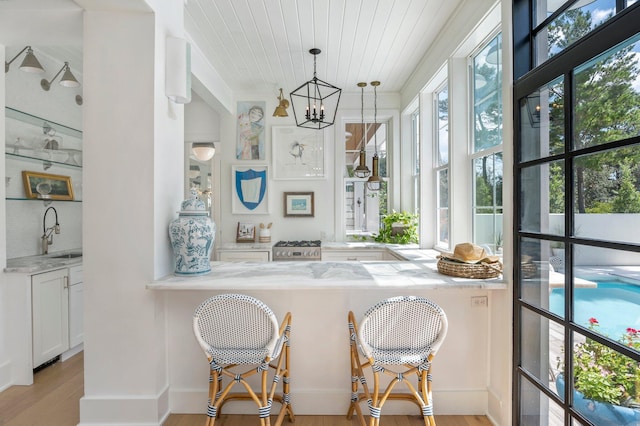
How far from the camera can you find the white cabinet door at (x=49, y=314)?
2.57m

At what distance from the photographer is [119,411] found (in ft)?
6.48

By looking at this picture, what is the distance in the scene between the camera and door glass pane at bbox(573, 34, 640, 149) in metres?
1.15

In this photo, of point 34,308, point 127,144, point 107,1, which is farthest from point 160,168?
point 34,308

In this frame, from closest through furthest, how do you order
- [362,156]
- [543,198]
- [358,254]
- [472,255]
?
[543,198], [472,255], [362,156], [358,254]

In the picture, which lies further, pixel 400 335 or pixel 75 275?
A: pixel 75 275

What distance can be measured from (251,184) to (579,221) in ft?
12.4

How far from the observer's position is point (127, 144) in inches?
78.5

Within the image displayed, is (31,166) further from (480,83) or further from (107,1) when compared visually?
(480,83)

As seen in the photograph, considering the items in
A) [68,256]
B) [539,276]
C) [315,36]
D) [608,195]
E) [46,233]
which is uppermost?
[315,36]

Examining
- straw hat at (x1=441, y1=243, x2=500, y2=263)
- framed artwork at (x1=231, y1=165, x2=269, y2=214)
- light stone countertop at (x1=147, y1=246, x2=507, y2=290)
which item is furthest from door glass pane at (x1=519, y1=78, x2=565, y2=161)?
framed artwork at (x1=231, y1=165, x2=269, y2=214)

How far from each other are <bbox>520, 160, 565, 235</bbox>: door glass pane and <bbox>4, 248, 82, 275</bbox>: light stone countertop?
3.40 metres

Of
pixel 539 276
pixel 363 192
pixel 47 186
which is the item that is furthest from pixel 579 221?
pixel 47 186

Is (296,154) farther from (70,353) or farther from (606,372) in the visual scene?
(606,372)

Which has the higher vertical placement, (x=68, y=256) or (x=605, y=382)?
(x=68, y=256)
